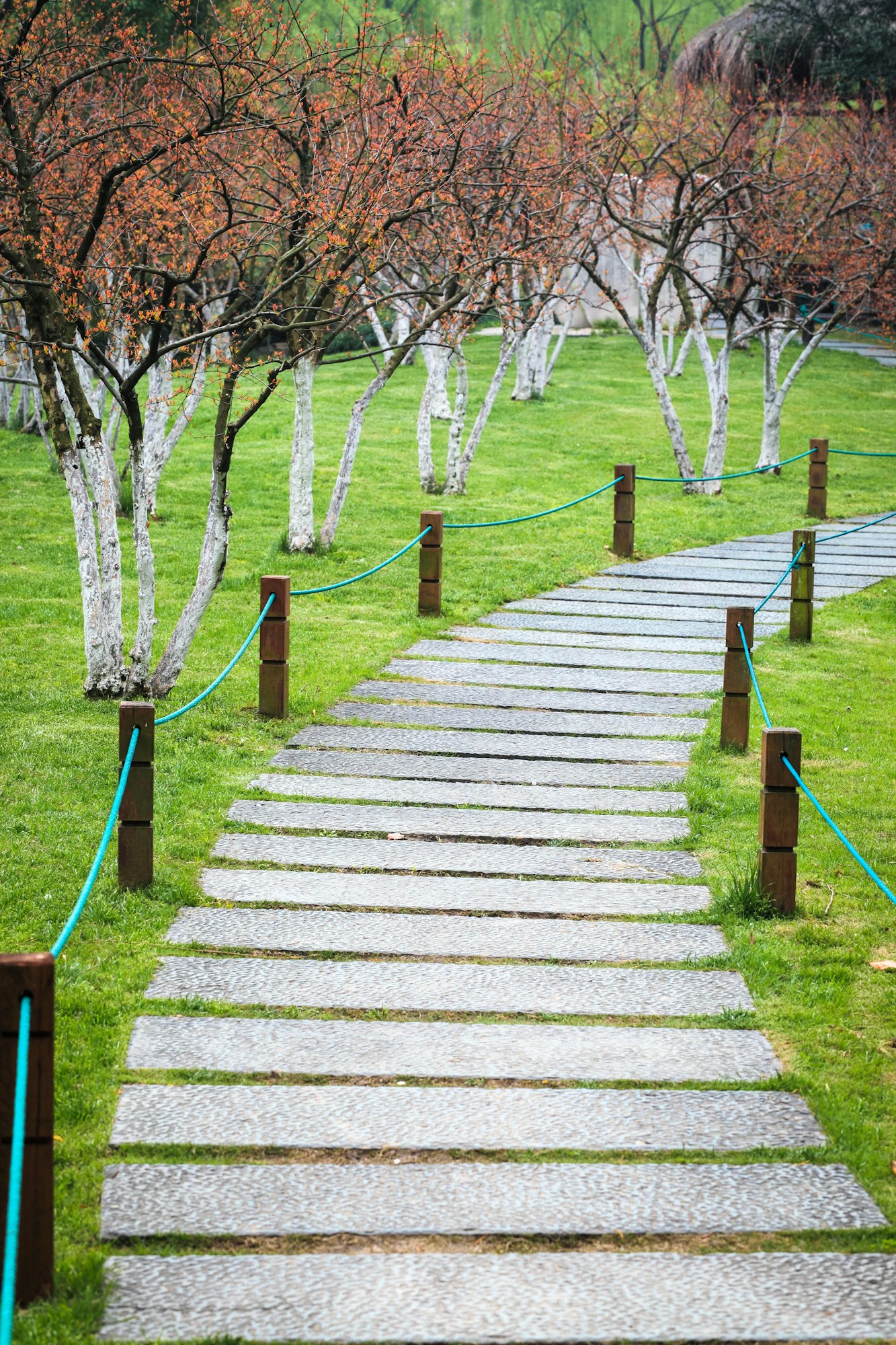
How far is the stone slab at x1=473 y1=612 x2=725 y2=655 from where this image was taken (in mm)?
11438

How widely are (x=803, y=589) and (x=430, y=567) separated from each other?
3.09 meters

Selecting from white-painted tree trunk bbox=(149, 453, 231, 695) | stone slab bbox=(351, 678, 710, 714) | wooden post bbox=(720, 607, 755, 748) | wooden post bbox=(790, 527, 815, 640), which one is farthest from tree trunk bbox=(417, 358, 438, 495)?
wooden post bbox=(720, 607, 755, 748)

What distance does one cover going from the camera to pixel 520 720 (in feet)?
30.6

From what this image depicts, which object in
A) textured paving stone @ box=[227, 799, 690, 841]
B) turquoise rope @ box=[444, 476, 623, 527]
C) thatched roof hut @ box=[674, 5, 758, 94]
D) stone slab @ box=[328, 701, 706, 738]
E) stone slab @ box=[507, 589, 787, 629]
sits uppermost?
thatched roof hut @ box=[674, 5, 758, 94]

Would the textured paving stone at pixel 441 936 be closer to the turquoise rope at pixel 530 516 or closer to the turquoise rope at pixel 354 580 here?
the turquoise rope at pixel 354 580

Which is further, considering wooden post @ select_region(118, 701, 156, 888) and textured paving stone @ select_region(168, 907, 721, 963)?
wooden post @ select_region(118, 701, 156, 888)

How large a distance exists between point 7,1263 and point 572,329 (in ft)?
123

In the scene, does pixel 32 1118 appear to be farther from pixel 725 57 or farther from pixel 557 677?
pixel 725 57

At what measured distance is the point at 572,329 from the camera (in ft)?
127

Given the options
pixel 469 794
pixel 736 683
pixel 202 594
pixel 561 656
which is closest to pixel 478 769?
pixel 469 794

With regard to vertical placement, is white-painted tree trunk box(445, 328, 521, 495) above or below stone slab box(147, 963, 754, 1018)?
above

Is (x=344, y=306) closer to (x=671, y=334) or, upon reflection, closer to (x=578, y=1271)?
(x=578, y=1271)

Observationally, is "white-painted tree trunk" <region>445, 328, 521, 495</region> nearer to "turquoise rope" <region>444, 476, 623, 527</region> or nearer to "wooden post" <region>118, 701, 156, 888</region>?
"turquoise rope" <region>444, 476, 623, 527</region>

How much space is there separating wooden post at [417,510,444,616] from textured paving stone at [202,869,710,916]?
5.25 meters
